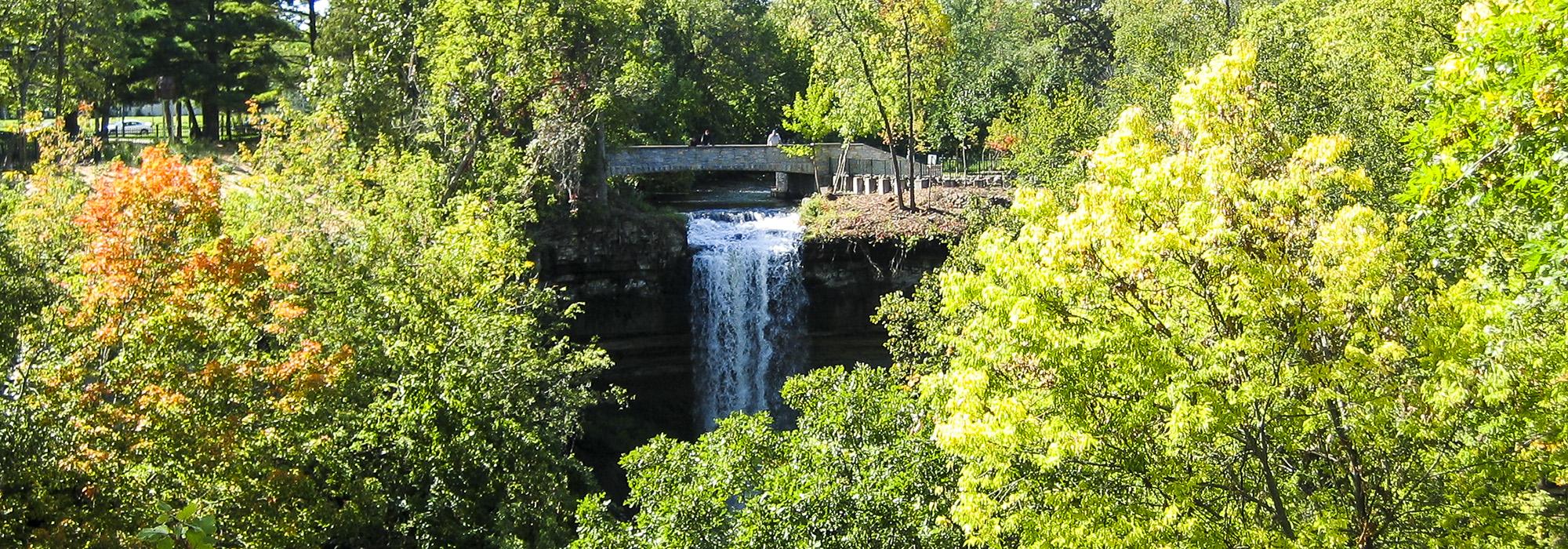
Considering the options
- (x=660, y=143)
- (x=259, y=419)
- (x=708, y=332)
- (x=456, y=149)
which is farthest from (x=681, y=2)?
(x=259, y=419)

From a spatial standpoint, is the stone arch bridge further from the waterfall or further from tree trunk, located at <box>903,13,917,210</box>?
the waterfall

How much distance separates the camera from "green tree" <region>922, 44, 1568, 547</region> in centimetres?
909

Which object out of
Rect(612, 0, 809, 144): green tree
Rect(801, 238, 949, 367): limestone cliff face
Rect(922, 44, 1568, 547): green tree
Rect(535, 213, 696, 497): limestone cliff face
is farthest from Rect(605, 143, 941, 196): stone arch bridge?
Rect(922, 44, 1568, 547): green tree

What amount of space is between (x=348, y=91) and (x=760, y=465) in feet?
64.1

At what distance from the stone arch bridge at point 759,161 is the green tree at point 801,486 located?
79.2 ft

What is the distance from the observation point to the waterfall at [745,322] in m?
34.4

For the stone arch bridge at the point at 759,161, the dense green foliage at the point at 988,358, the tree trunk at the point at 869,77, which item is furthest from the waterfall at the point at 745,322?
the dense green foliage at the point at 988,358

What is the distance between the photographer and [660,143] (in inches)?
2004

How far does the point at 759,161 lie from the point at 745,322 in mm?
8919

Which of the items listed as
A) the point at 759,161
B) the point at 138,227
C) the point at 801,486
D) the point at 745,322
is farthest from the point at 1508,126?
the point at 759,161

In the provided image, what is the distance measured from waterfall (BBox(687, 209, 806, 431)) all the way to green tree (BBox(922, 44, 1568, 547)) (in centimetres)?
2369

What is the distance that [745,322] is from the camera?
34562mm

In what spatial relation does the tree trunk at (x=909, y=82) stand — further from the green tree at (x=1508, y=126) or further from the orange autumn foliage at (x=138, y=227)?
the green tree at (x=1508, y=126)

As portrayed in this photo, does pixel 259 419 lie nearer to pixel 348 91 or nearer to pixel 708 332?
pixel 348 91
